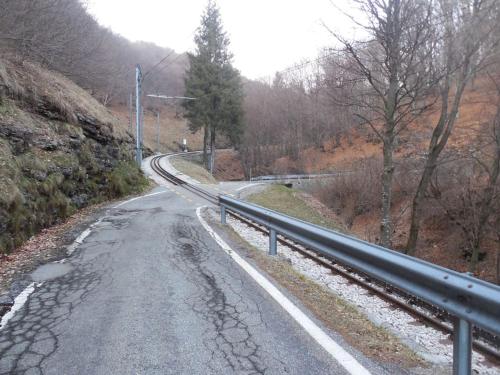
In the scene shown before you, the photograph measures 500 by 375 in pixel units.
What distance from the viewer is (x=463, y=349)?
115 inches

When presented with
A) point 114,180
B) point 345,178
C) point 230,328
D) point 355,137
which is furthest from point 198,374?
point 355,137

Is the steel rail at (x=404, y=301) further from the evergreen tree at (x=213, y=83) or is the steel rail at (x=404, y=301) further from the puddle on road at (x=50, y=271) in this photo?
the evergreen tree at (x=213, y=83)

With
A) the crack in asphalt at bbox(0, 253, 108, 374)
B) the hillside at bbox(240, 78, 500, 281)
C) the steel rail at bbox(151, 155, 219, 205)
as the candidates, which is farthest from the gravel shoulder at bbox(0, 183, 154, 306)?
the hillside at bbox(240, 78, 500, 281)

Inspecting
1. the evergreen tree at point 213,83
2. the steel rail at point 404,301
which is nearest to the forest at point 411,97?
the steel rail at point 404,301

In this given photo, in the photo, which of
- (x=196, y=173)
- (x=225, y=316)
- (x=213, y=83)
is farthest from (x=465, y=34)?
(x=213, y=83)

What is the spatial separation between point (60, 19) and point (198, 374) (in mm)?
16979

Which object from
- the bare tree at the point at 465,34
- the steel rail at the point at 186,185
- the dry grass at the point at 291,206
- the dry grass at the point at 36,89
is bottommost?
the dry grass at the point at 291,206

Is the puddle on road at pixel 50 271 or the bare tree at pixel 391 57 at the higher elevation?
the bare tree at pixel 391 57

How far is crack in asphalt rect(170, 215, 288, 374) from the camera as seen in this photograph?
11.2 ft

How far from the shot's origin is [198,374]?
Answer: 10.6ft

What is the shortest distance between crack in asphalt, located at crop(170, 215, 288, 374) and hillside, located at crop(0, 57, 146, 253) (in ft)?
12.0

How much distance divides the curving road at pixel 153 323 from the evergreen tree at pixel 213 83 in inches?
1590

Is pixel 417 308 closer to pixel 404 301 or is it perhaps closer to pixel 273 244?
pixel 404 301

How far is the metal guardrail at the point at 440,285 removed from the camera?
2789 mm
